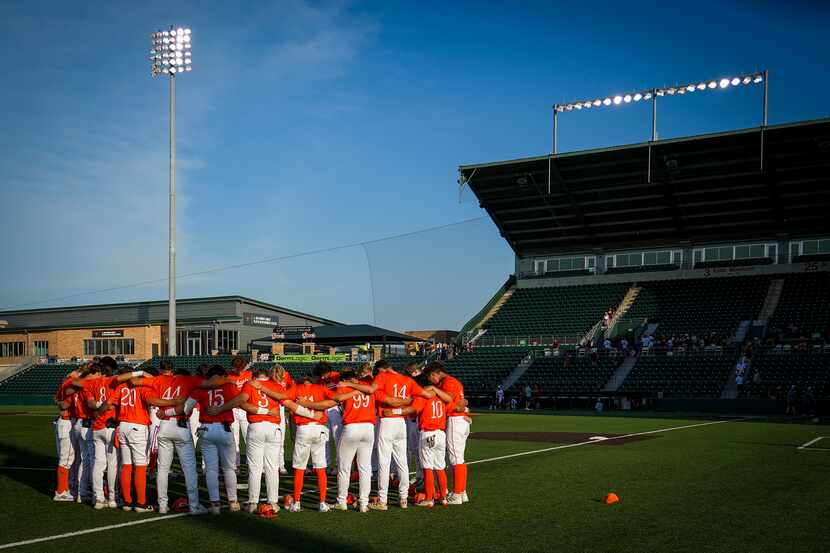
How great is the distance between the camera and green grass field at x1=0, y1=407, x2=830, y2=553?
830 centimetres

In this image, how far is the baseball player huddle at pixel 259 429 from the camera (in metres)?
10.1

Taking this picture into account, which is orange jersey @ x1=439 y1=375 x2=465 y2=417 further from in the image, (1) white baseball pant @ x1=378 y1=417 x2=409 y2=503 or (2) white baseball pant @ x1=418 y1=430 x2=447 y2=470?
(1) white baseball pant @ x1=378 y1=417 x2=409 y2=503

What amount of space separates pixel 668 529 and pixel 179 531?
5731 mm

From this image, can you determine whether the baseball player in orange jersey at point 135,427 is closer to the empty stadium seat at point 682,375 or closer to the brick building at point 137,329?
the empty stadium seat at point 682,375

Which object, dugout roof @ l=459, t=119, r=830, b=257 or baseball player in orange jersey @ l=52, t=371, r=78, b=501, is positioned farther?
dugout roof @ l=459, t=119, r=830, b=257

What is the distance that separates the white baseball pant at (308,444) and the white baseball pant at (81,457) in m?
3.04

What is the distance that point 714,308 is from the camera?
43.8 m

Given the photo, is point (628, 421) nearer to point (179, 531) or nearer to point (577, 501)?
point (577, 501)

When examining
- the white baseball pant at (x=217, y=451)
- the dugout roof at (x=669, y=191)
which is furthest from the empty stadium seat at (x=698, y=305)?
the white baseball pant at (x=217, y=451)

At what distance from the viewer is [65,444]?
11.4 meters

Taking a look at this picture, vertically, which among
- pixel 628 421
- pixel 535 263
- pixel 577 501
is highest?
pixel 535 263

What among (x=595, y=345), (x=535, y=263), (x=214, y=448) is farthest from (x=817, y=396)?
(x=214, y=448)

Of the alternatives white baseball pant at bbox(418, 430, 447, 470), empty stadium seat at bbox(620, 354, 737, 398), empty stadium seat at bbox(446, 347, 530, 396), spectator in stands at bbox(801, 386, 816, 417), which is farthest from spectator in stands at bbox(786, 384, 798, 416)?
white baseball pant at bbox(418, 430, 447, 470)

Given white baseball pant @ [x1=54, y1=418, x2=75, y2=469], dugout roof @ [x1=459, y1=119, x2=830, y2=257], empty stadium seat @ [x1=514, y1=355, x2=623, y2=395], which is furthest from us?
dugout roof @ [x1=459, y1=119, x2=830, y2=257]
